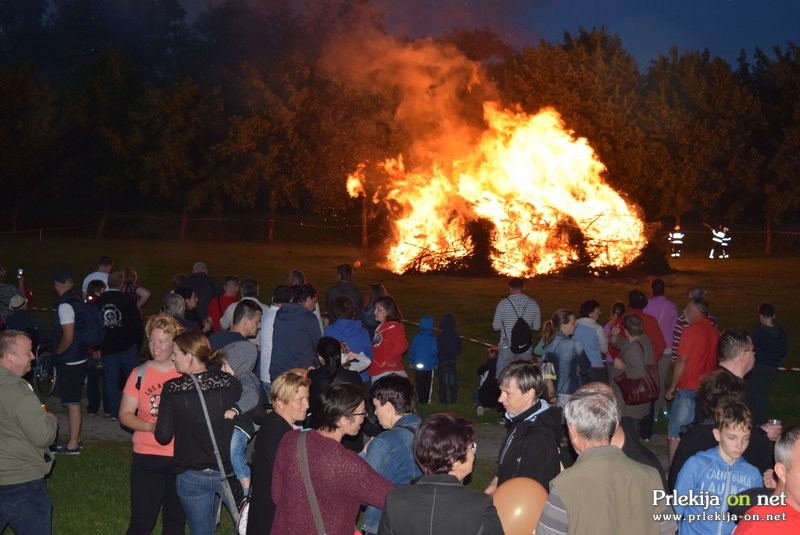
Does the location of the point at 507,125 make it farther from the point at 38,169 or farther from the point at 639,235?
the point at 38,169

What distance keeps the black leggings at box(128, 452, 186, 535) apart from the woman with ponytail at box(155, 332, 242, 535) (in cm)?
30

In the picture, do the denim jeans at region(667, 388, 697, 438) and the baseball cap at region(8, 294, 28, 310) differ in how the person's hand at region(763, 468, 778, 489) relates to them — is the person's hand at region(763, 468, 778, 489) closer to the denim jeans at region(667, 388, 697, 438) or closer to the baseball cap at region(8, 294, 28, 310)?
the denim jeans at region(667, 388, 697, 438)

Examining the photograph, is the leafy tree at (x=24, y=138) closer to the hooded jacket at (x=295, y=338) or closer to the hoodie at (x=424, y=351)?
the hoodie at (x=424, y=351)

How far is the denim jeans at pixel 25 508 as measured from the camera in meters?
5.67

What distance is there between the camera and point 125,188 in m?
47.2

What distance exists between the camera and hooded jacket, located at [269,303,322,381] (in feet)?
30.2

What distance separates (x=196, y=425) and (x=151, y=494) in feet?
2.44

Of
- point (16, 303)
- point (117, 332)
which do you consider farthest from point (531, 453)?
point (16, 303)

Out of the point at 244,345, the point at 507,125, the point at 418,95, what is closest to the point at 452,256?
the point at 507,125

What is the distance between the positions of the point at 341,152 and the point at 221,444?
36943 mm

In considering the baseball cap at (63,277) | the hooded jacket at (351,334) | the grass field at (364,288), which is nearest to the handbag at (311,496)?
the grass field at (364,288)

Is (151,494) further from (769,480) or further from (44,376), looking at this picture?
(44,376)

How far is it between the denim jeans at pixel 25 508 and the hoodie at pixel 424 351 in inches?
270

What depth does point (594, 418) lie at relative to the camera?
4328 millimetres
